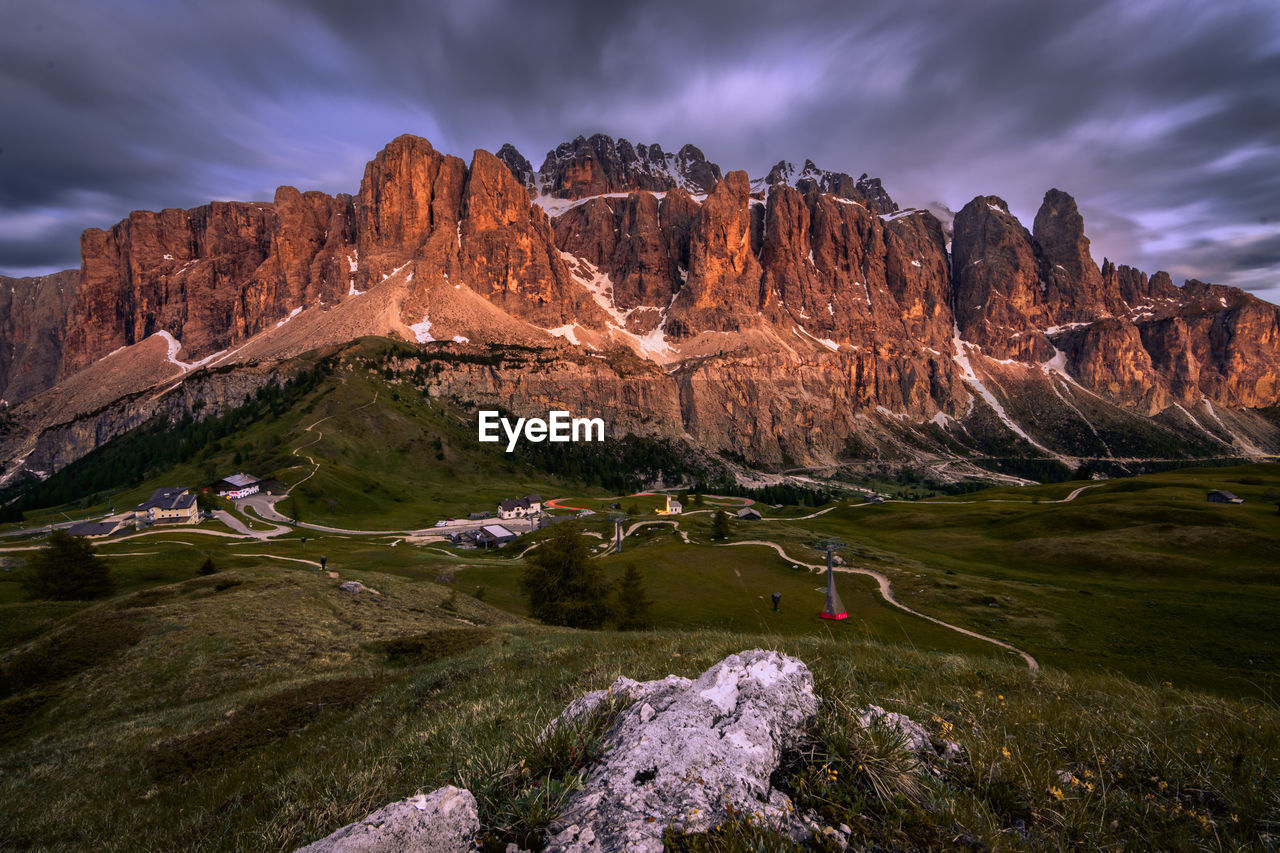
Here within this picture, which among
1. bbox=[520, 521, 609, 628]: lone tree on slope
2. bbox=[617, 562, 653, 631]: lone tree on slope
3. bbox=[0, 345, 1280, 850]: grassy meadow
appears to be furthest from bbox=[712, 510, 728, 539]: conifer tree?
bbox=[520, 521, 609, 628]: lone tree on slope

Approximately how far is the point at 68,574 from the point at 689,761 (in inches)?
1926

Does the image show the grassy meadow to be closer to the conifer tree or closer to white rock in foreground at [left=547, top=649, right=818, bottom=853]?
white rock in foreground at [left=547, top=649, right=818, bottom=853]

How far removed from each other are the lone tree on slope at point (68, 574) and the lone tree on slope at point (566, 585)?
28644 mm

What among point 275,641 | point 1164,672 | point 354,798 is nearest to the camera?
point 354,798

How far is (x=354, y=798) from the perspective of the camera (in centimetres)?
407

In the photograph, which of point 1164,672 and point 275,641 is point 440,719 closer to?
point 275,641

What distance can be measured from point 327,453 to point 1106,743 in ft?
436

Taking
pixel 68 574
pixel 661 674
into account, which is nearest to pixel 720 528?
pixel 68 574

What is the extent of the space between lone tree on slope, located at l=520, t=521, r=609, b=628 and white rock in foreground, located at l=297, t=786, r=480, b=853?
28677 mm

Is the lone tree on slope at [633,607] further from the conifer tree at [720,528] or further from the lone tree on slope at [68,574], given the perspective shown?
the lone tree on slope at [68,574]

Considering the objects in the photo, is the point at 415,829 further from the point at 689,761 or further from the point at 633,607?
the point at 633,607

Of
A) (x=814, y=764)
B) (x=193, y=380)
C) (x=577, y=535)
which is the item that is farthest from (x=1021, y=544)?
(x=193, y=380)

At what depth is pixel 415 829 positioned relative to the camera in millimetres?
3078

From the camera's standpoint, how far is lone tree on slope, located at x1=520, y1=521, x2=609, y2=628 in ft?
102
